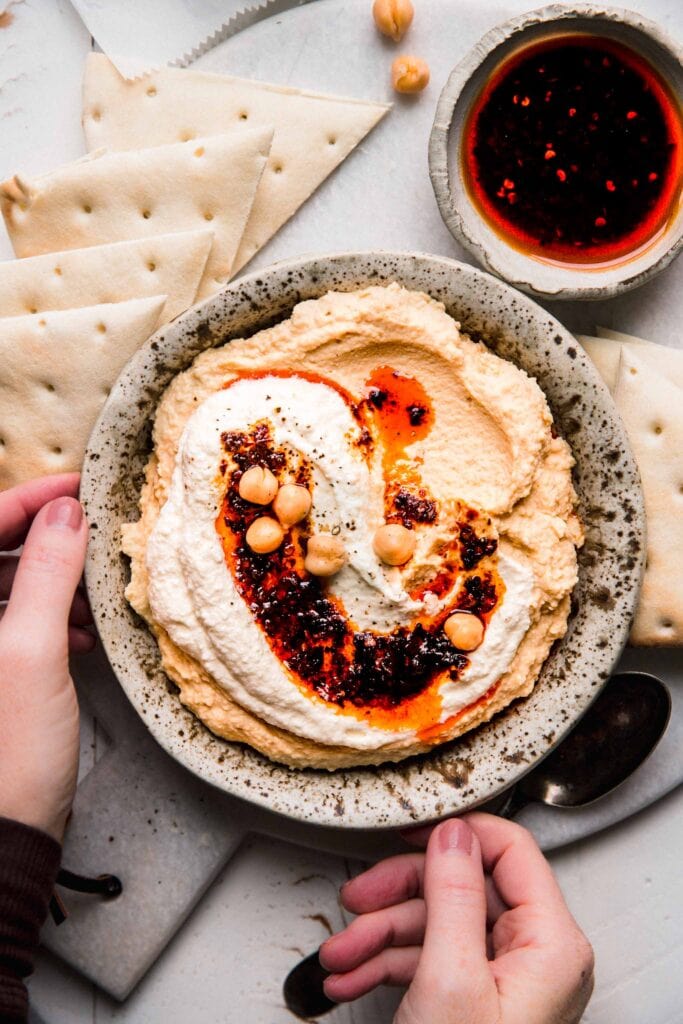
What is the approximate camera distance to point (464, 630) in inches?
83.4

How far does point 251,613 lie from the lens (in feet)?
7.05

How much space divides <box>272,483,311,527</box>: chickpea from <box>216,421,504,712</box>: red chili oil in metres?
0.04

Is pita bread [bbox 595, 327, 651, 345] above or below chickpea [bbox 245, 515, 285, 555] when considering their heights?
above

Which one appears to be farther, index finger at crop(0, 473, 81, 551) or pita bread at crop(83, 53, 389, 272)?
pita bread at crop(83, 53, 389, 272)

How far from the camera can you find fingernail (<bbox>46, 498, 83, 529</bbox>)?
2217 mm

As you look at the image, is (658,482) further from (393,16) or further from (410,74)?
(393,16)

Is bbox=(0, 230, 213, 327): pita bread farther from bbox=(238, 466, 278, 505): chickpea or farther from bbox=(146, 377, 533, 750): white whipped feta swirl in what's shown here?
bbox=(238, 466, 278, 505): chickpea

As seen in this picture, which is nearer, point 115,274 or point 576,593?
point 576,593

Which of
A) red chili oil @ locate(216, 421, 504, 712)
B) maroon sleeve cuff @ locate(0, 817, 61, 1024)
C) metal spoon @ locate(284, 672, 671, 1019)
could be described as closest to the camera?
maroon sleeve cuff @ locate(0, 817, 61, 1024)

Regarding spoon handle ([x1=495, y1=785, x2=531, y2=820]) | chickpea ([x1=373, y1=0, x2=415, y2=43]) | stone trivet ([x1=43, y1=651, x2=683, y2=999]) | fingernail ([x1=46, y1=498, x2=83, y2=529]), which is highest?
chickpea ([x1=373, y1=0, x2=415, y2=43])

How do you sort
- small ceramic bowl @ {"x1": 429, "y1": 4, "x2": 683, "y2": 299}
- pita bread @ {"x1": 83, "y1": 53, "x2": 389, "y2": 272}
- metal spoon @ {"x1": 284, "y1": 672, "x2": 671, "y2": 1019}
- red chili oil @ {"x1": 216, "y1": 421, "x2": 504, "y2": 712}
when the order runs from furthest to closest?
pita bread @ {"x1": 83, "y1": 53, "x2": 389, "y2": 272}, metal spoon @ {"x1": 284, "y1": 672, "x2": 671, "y2": 1019}, small ceramic bowl @ {"x1": 429, "y1": 4, "x2": 683, "y2": 299}, red chili oil @ {"x1": 216, "y1": 421, "x2": 504, "y2": 712}

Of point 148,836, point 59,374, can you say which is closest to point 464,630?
point 148,836

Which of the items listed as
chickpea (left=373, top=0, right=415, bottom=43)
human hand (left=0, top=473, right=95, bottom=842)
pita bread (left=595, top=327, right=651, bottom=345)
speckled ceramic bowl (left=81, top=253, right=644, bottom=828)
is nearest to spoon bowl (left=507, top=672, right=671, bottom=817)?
speckled ceramic bowl (left=81, top=253, right=644, bottom=828)

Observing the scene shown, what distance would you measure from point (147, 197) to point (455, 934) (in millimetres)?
2039
